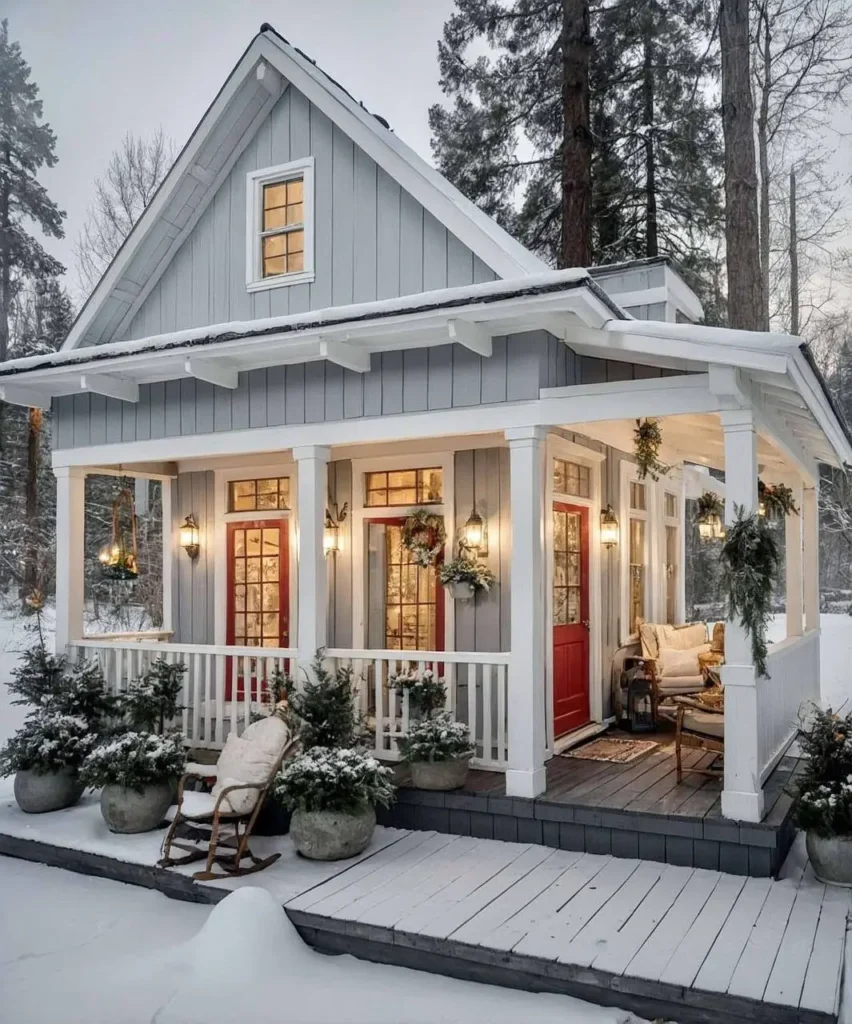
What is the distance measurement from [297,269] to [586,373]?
8.75 feet

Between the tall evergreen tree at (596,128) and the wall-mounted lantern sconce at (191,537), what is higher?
the tall evergreen tree at (596,128)

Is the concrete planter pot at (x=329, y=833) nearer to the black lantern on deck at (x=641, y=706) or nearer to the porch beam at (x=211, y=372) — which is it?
the porch beam at (x=211, y=372)

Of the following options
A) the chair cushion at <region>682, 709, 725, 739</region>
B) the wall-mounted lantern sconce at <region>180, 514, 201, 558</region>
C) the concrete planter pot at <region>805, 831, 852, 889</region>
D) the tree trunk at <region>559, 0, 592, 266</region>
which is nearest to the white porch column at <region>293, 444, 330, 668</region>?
the wall-mounted lantern sconce at <region>180, 514, 201, 558</region>

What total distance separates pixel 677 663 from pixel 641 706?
2.63ft

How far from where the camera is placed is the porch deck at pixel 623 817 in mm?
5051

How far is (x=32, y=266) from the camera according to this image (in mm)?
6613

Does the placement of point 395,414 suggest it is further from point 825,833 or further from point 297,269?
point 825,833

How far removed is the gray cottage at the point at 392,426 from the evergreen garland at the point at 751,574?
0.42 ft

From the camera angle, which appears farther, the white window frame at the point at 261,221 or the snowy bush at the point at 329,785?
the white window frame at the point at 261,221

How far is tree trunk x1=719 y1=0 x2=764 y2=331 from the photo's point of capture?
958 centimetres

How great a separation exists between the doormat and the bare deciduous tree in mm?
9715

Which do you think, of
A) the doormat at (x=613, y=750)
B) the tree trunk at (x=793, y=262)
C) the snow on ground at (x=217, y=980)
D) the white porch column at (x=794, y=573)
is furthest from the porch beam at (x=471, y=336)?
the tree trunk at (x=793, y=262)

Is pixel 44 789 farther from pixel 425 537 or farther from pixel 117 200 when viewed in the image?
pixel 117 200

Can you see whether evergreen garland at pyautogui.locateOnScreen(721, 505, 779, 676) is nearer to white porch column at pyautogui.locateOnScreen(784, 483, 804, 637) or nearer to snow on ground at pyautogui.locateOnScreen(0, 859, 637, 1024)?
snow on ground at pyautogui.locateOnScreen(0, 859, 637, 1024)
